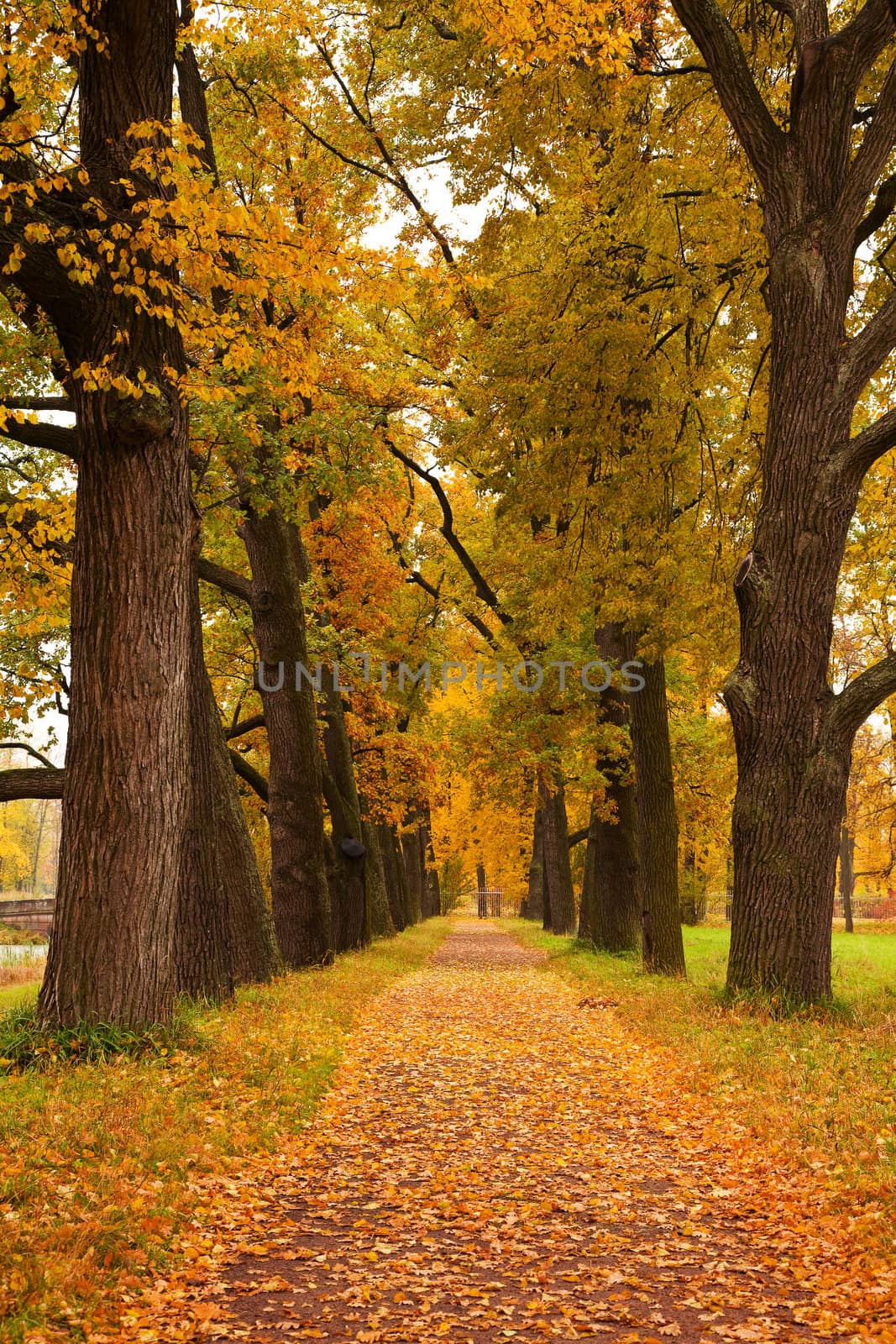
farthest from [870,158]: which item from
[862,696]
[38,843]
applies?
[38,843]

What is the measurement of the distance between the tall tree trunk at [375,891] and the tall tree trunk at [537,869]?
23.4ft

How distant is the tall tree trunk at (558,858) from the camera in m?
25.0

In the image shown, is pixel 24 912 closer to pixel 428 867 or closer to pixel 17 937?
pixel 17 937

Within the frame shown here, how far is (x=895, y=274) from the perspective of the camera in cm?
1155

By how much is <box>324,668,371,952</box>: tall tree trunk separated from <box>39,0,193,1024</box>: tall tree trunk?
11.5 meters

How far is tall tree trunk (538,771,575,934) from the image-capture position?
82.0ft

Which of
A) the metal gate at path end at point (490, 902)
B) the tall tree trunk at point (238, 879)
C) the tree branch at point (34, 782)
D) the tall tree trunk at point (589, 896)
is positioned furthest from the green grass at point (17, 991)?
the metal gate at path end at point (490, 902)

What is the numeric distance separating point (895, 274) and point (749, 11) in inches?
125

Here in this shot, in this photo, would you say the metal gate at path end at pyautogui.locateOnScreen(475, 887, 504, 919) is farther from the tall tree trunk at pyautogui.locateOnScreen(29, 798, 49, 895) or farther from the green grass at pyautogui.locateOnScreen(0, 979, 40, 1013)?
the green grass at pyautogui.locateOnScreen(0, 979, 40, 1013)

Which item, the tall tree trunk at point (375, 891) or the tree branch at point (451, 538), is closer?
the tree branch at point (451, 538)

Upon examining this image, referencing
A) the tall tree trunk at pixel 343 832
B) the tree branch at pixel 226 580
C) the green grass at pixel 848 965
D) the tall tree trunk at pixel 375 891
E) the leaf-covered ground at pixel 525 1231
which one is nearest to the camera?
the leaf-covered ground at pixel 525 1231

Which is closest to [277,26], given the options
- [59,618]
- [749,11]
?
[749,11]

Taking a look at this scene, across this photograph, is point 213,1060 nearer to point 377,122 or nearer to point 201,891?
point 201,891

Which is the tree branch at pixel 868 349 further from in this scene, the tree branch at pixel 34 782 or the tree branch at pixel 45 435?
the tree branch at pixel 34 782
